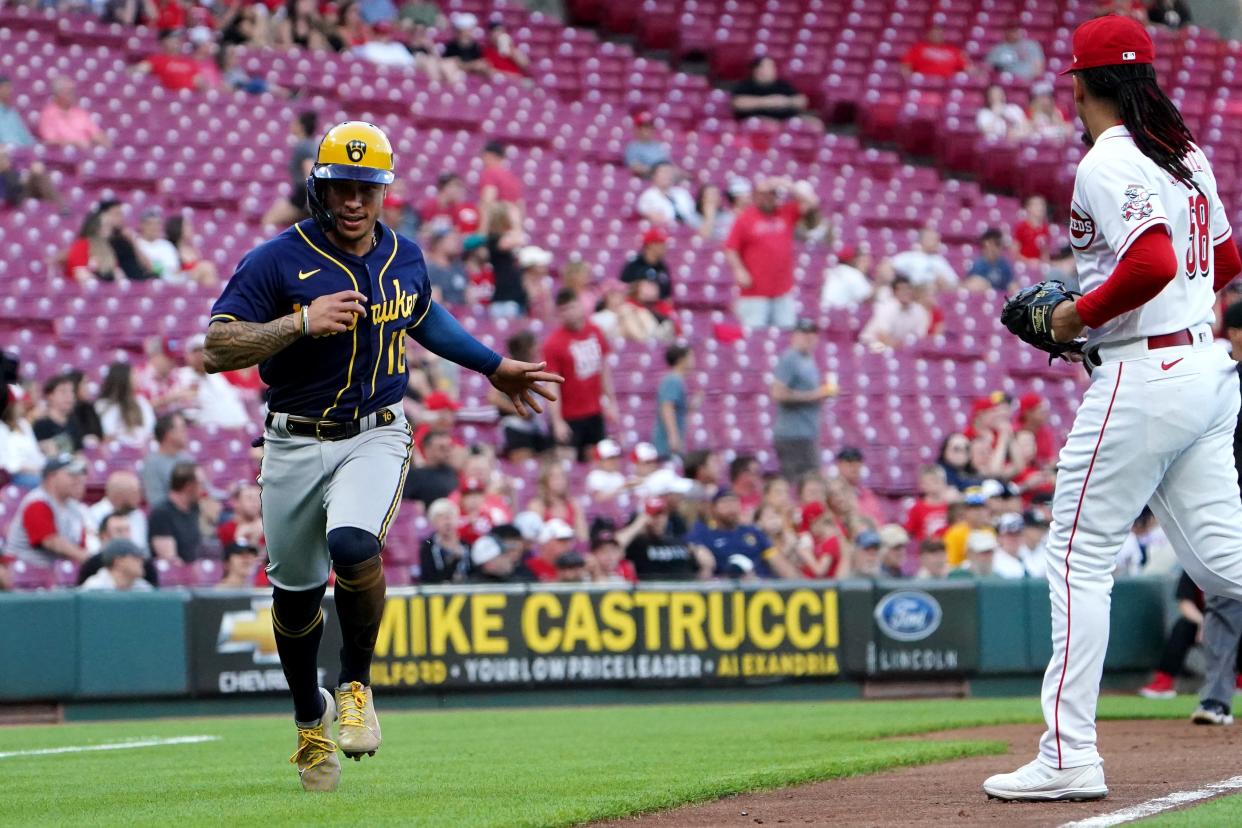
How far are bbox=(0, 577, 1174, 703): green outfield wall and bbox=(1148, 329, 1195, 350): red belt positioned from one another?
697cm

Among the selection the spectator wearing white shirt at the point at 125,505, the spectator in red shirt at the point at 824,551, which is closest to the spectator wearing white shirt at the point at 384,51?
the spectator wearing white shirt at the point at 125,505

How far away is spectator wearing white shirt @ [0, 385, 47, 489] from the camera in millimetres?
12055

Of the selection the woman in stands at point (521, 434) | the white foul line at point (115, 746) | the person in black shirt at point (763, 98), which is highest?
the person in black shirt at point (763, 98)

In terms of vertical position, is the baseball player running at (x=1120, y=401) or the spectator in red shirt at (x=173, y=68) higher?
the spectator in red shirt at (x=173, y=68)

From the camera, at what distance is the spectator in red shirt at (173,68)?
17.5 meters

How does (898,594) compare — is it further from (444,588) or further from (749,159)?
(749,159)

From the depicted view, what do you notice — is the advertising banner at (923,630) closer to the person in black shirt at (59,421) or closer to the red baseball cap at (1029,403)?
the red baseball cap at (1029,403)

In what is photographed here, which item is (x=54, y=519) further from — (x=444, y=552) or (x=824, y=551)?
(x=824, y=551)

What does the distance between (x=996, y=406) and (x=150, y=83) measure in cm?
832

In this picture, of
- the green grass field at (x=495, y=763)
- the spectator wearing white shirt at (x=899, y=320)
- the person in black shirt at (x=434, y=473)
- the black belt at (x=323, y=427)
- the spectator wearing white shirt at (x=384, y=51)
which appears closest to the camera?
the green grass field at (x=495, y=763)

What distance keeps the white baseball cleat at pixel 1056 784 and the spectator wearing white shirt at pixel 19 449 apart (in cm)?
840

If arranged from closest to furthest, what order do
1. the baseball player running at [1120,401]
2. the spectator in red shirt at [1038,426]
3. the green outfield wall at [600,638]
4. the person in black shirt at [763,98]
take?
the baseball player running at [1120,401], the green outfield wall at [600,638], the spectator in red shirt at [1038,426], the person in black shirt at [763,98]

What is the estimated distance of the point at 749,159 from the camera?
2009 centimetres

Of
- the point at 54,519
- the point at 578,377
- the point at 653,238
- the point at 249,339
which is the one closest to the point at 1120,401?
the point at 249,339
